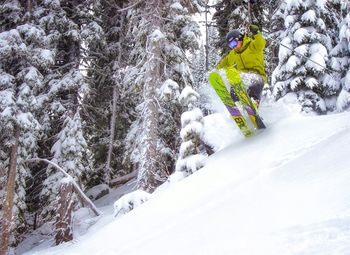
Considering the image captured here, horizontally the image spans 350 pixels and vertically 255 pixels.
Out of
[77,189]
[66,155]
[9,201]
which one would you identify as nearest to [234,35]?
[77,189]

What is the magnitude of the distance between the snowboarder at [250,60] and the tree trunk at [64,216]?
32.0ft

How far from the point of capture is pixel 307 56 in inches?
591

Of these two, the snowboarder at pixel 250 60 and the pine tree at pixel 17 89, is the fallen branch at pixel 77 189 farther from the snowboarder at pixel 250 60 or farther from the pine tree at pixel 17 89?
the snowboarder at pixel 250 60

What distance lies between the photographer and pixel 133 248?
4.67 metres

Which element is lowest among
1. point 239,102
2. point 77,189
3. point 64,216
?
point 64,216

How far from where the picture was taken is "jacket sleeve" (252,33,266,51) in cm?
799

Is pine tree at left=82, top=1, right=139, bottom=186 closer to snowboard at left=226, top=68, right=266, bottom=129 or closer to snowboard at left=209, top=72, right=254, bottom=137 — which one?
snowboard at left=209, top=72, right=254, bottom=137

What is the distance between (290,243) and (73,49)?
54.1 ft

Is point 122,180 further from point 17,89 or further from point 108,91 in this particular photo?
point 17,89

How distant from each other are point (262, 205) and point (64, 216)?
13.2 meters

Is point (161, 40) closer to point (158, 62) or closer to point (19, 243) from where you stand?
point (158, 62)

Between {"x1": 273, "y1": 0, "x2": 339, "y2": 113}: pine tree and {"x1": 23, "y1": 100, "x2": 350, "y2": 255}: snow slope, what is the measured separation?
7.92 metres

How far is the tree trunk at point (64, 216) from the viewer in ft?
50.9

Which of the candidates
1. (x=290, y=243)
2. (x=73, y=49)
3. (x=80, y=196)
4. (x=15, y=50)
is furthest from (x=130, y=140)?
(x=290, y=243)
